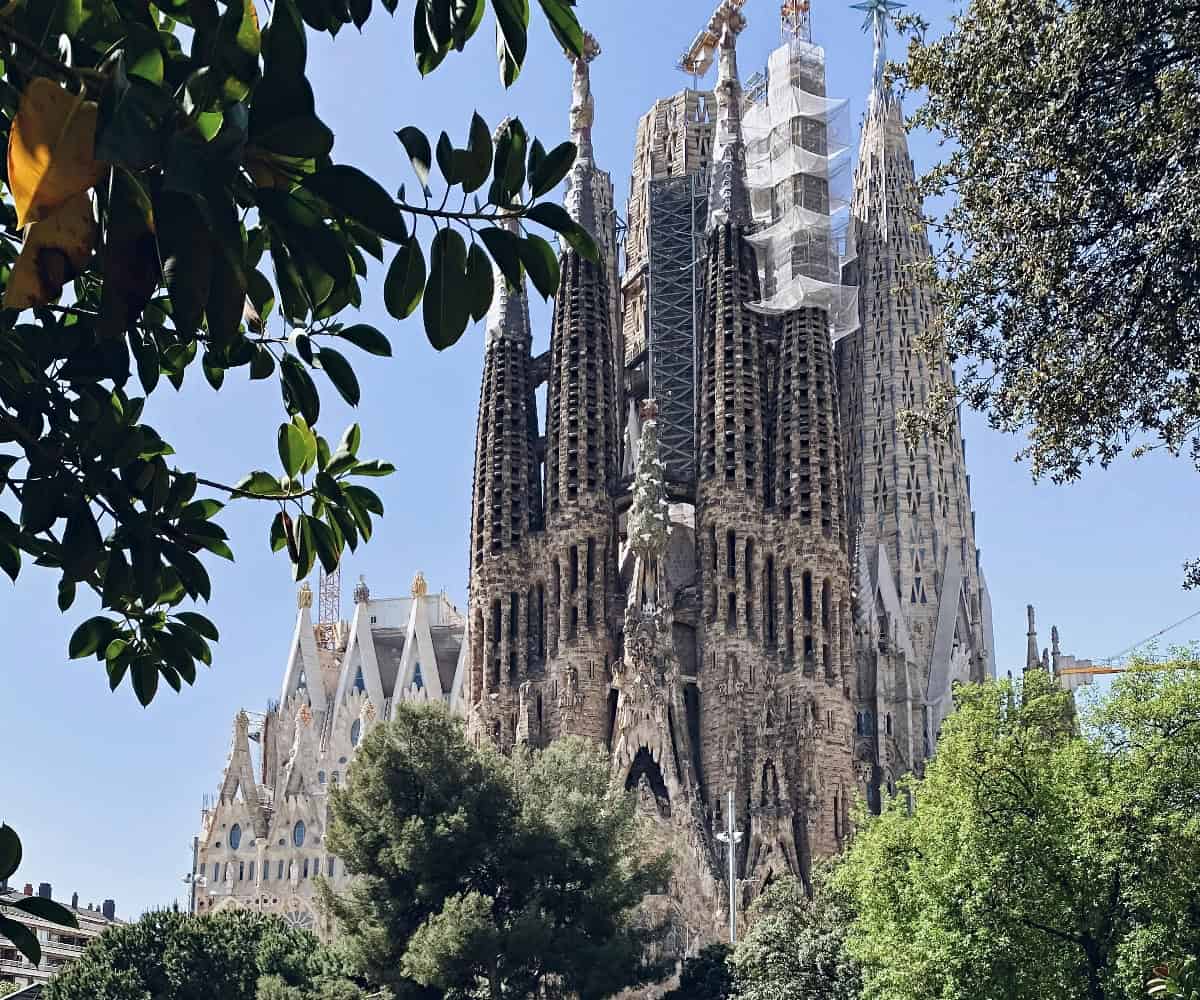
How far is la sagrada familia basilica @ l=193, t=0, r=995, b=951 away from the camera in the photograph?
5638cm

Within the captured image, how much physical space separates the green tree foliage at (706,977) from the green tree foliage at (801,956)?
0.87 meters

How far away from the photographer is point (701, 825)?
54500 millimetres

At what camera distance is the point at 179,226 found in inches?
155

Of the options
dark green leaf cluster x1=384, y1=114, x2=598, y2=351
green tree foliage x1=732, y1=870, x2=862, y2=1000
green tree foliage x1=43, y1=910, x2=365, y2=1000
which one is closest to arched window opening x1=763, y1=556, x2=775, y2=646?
green tree foliage x1=732, y1=870, x2=862, y2=1000

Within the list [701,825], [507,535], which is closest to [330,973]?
[701,825]

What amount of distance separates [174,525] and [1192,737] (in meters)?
23.7

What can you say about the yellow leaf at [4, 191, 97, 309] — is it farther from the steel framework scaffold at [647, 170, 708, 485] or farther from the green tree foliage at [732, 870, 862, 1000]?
the steel framework scaffold at [647, 170, 708, 485]

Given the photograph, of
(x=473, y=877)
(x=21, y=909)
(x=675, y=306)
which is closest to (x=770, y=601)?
(x=675, y=306)

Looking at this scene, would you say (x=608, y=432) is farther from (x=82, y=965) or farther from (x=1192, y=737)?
(x=1192, y=737)

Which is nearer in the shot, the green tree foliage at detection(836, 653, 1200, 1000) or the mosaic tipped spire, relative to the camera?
the green tree foliage at detection(836, 653, 1200, 1000)

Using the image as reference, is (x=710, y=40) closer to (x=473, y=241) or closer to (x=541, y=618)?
(x=541, y=618)

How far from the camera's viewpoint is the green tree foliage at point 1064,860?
2630 cm

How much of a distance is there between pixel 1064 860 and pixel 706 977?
18.3 metres

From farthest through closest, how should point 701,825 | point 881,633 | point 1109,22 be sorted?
point 881,633 < point 701,825 < point 1109,22
